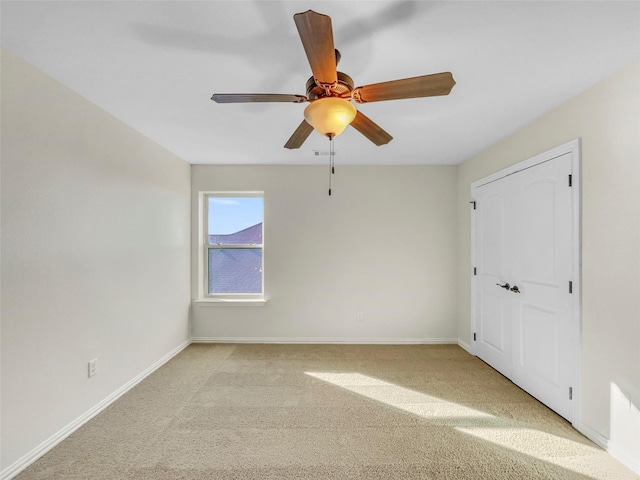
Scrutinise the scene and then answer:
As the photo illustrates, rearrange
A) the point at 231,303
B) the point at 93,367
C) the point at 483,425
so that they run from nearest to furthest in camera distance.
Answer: the point at 483,425 < the point at 93,367 < the point at 231,303

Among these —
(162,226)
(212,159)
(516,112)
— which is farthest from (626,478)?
(212,159)

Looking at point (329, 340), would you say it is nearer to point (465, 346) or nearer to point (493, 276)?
point (465, 346)

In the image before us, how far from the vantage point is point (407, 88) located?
139 centimetres

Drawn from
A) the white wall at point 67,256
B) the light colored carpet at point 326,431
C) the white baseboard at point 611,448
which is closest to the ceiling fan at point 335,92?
the white wall at point 67,256

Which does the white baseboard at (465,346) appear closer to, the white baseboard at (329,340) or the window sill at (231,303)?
the white baseboard at (329,340)

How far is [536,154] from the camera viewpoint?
2.56 meters

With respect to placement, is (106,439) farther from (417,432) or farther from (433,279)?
(433,279)

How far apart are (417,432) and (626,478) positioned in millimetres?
1126

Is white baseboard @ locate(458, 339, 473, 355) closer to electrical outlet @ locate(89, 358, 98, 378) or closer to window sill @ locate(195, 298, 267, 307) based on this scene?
window sill @ locate(195, 298, 267, 307)

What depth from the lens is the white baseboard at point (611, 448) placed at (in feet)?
5.72

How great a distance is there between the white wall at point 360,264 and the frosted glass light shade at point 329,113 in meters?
2.57

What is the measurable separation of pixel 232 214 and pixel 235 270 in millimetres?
787

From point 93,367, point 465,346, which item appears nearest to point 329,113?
point 93,367

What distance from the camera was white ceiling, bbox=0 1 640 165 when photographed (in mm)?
1390
